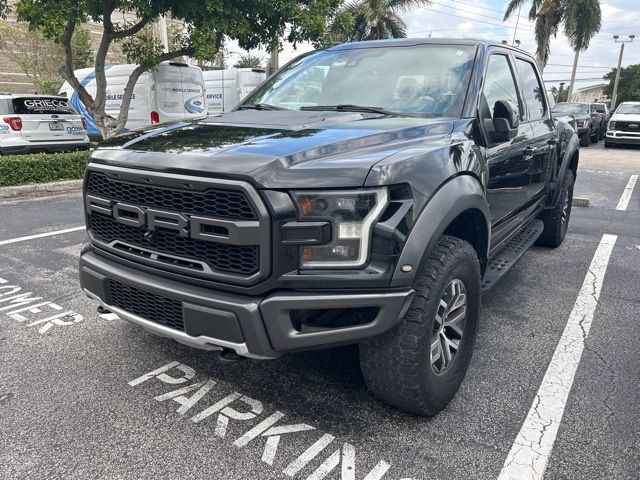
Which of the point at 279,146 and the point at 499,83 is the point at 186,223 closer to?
the point at 279,146

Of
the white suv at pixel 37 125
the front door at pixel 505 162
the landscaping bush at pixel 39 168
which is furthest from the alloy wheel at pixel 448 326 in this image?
the white suv at pixel 37 125

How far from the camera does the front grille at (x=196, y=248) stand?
83.8 inches

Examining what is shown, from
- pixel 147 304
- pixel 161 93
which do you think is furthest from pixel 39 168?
pixel 147 304

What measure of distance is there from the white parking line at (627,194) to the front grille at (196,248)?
786 centimetres

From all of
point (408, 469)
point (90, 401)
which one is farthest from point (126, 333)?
point (408, 469)

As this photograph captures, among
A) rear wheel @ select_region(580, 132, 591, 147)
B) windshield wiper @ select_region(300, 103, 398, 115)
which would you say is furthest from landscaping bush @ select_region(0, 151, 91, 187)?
rear wheel @ select_region(580, 132, 591, 147)

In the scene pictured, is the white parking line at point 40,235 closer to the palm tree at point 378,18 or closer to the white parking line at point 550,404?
the white parking line at point 550,404

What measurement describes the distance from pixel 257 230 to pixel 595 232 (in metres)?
5.82

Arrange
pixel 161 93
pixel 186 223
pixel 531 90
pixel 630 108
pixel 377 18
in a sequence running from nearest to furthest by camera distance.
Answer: pixel 186 223, pixel 531 90, pixel 161 93, pixel 630 108, pixel 377 18

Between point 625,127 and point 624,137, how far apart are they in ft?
1.18

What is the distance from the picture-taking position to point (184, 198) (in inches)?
87.5

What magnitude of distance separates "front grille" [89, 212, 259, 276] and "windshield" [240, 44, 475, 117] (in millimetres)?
1402

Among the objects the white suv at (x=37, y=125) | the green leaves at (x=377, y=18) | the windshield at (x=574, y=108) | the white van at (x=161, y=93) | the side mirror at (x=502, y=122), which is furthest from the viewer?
the green leaves at (x=377, y=18)

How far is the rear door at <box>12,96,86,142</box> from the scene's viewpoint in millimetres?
9970
